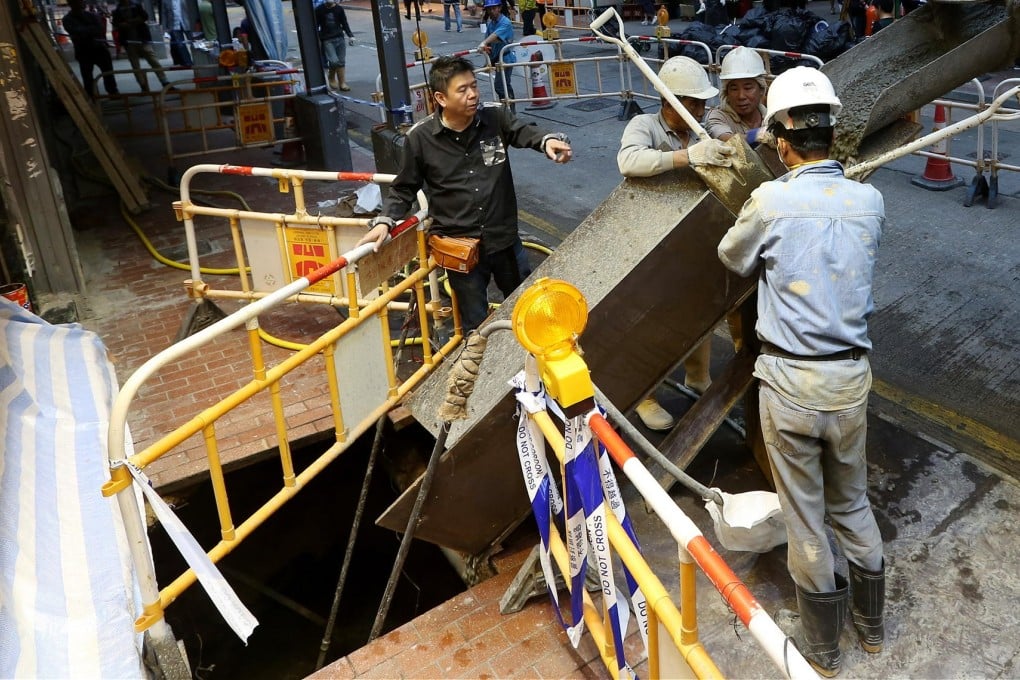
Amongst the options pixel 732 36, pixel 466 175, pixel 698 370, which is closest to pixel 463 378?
pixel 466 175

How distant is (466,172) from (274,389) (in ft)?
5.73

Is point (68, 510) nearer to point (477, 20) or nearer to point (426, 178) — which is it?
point (426, 178)

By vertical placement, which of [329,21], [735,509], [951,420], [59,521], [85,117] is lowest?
[951,420]

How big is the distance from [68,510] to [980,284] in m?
6.75

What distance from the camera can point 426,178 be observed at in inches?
198

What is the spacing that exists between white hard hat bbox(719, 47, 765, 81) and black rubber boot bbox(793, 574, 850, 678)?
269 centimetres

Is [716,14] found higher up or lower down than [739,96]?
higher up

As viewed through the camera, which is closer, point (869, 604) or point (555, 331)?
point (555, 331)

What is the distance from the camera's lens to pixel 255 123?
11.5m

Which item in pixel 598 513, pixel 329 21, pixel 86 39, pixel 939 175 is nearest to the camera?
pixel 598 513

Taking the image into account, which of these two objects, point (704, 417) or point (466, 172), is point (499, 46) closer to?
point (466, 172)

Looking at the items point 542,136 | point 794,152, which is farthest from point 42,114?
Result: point 794,152

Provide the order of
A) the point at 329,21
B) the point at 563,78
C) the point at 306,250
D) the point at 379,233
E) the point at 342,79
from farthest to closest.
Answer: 1. the point at 342,79
2. the point at 329,21
3. the point at 563,78
4. the point at 306,250
5. the point at 379,233

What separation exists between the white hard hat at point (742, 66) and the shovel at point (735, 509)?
7.23 feet
